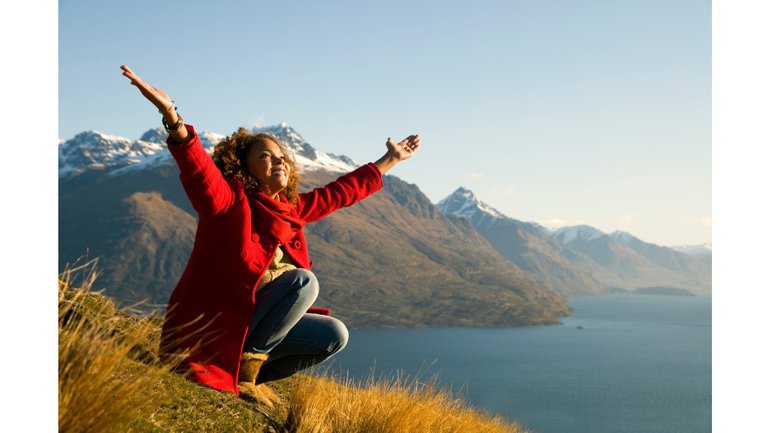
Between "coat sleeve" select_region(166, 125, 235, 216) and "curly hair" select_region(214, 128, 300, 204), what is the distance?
350mm

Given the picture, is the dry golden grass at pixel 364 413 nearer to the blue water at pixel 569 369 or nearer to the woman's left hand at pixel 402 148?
the woman's left hand at pixel 402 148

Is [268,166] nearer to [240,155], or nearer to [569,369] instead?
[240,155]

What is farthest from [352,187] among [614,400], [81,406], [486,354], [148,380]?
[486,354]

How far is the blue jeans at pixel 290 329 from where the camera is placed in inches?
158

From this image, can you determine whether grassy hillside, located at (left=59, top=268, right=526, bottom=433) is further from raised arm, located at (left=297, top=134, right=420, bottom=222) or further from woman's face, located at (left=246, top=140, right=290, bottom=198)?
raised arm, located at (left=297, top=134, right=420, bottom=222)

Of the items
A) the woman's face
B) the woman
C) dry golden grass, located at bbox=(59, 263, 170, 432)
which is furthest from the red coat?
dry golden grass, located at bbox=(59, 263, 170, 432)

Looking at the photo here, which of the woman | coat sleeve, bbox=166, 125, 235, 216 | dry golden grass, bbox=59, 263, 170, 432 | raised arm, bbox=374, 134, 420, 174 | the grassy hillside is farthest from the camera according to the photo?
raised arm, bbox=374, 134, 420, 174

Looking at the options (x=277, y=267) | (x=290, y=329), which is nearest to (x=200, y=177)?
(x=277, y=267)

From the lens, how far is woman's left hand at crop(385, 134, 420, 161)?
17.1 feet

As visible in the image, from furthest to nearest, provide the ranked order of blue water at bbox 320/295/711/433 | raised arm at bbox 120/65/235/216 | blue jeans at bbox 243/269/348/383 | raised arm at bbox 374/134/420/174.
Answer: blue water at bbox 320/295/711/433 → raised arm at bbox 374/134/420/174 → blue jeans at bbox 243/269/348/383 → raised arm at bbox 120/65/235/216

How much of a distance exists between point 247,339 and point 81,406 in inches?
59.4

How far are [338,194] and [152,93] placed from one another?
6.09 feet

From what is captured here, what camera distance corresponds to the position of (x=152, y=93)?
3143mm
